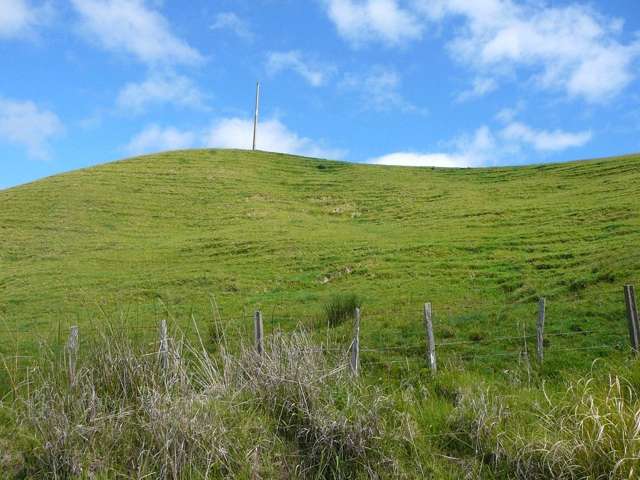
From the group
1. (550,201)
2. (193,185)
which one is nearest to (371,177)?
(193,185)

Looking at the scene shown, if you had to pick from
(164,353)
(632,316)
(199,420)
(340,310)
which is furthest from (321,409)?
(340,310)

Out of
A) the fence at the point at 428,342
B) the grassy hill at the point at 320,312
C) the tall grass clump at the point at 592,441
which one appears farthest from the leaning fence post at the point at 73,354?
the tall grass clump at the point at 592,441

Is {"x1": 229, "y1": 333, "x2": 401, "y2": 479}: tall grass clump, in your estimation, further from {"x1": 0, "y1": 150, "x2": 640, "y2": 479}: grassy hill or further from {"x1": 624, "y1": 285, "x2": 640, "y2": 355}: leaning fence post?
{"x1": 624, "y1": 285, "x2": 640, "y2": 355}: leaning fence post

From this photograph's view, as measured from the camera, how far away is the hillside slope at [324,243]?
2473 cm

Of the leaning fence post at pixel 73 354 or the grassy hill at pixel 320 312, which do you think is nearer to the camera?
the grassy hill at pixel 320 312

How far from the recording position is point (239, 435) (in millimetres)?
6855

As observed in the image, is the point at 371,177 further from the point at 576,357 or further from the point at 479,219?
the point at 576,357

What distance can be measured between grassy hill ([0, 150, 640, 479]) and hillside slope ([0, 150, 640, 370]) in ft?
0.71

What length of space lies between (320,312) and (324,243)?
17.9 m

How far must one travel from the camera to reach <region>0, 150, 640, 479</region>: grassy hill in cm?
666

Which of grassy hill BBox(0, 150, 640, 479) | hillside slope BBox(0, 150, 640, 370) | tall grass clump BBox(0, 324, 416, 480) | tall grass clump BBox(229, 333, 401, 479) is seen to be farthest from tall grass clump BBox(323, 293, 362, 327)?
tall grass clump BBox(0, 324, 416, 480)

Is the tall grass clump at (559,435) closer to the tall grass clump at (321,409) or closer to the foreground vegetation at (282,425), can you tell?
the foreground vegetation at (282,425)

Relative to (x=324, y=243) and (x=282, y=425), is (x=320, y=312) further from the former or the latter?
(x=324, y=243)

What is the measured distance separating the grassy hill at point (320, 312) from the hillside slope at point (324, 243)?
8.5 inches
